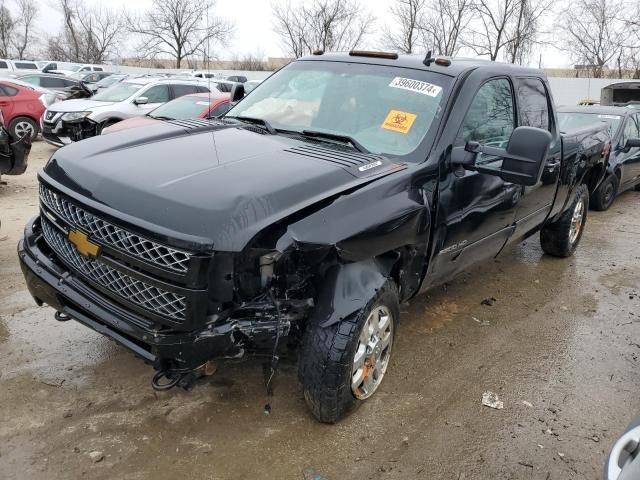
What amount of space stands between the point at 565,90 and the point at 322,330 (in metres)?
33.4

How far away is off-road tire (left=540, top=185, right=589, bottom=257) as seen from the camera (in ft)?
19.2

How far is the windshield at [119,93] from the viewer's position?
39.4 ft

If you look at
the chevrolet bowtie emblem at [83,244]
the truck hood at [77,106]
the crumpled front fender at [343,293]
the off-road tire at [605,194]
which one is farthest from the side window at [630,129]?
the truck hood at [77,106]

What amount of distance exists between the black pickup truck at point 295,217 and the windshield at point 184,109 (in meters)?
5.93

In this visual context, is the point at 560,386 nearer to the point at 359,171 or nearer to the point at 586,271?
the point at 359,171

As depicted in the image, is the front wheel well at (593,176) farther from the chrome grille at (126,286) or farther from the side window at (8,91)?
the side window at (8,91)

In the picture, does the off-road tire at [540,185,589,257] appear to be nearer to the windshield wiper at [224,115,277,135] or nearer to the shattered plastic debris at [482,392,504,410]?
the shattered plastic debris at [482,392,504,410]

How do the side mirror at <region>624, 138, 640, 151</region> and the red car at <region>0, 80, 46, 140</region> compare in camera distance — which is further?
the red car at <region>0, 80, 46, 140</region>

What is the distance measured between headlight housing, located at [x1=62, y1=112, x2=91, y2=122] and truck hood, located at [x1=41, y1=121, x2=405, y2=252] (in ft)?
28.4

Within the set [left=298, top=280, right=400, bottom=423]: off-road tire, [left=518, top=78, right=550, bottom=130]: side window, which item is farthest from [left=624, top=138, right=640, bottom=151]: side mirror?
[left=298, top=280, right=400, bottom=423]: off-road tire

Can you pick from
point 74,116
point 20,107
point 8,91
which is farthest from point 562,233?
point 8,91

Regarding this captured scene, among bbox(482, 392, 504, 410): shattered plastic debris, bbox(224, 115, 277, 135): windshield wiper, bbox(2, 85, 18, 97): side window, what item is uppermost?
bbox(2, 85, 18, 97): side window

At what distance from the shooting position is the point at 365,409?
320cm

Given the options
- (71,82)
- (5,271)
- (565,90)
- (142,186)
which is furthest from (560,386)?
(565,90)
